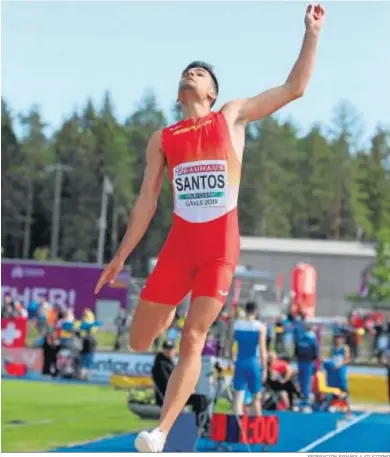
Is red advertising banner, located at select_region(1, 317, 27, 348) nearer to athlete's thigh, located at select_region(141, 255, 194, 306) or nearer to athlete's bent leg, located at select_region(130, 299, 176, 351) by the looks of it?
athlete's bent leg, located at select_region(130, 299, 176, 351)

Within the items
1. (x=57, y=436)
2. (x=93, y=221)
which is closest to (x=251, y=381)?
(x=57, y=436)

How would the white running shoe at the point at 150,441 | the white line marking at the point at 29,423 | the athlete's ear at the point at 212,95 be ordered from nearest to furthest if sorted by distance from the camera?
the white running shoe at the point at 150,441, the athlete's ear at the point at 212,95, the white line marking at the point at 29,423

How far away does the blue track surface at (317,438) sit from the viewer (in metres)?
9.30

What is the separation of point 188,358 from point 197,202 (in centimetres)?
72

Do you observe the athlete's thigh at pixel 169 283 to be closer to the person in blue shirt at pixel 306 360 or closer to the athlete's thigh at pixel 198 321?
the athlete's thigh at pixel 198 321

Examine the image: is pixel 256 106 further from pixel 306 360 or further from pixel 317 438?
pixel 306 360

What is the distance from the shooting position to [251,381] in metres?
11.8

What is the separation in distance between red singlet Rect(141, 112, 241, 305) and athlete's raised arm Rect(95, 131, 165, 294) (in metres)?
0.08

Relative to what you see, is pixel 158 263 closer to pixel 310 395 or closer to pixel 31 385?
pixel 310 395

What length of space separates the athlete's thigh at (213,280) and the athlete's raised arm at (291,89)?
700 mm

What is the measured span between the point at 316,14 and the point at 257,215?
5717 centimetres

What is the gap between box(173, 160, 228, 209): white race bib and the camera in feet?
17.0

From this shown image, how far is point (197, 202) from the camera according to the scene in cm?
521

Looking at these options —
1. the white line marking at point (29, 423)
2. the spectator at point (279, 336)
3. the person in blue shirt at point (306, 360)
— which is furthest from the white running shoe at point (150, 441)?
the spectator at point (279, 336)
